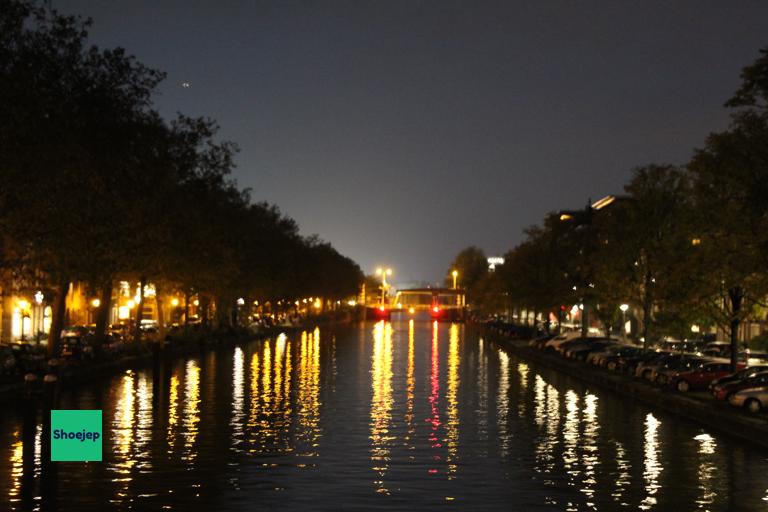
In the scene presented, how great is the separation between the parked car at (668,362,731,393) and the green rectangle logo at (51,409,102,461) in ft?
103

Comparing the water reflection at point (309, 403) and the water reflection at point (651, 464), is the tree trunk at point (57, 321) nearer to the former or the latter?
the water reflection at point (309, 403)

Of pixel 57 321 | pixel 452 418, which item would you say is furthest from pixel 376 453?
pixel 57 321

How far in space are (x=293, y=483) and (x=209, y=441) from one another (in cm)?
700

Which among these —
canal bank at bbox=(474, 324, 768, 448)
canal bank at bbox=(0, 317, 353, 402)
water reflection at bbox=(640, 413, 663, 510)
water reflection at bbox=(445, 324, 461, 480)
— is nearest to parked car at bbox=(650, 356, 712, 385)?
canal bank at bbox=(474, 324, 768, 448)

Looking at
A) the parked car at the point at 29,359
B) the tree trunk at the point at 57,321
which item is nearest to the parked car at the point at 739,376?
the parked car at the point at 29,359

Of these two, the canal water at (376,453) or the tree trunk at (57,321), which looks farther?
the tree trunk at (57,321)

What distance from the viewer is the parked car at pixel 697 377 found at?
4325 cm

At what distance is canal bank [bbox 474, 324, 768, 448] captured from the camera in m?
30.7

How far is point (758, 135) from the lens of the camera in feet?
126

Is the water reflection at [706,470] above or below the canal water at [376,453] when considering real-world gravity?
below

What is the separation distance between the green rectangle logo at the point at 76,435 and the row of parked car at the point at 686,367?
24.4 metres

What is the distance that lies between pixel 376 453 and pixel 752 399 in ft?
47.2

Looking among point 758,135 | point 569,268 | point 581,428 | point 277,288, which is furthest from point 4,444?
point 277,288

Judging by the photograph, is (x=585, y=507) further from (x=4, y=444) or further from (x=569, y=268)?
(x=569, y=268)
